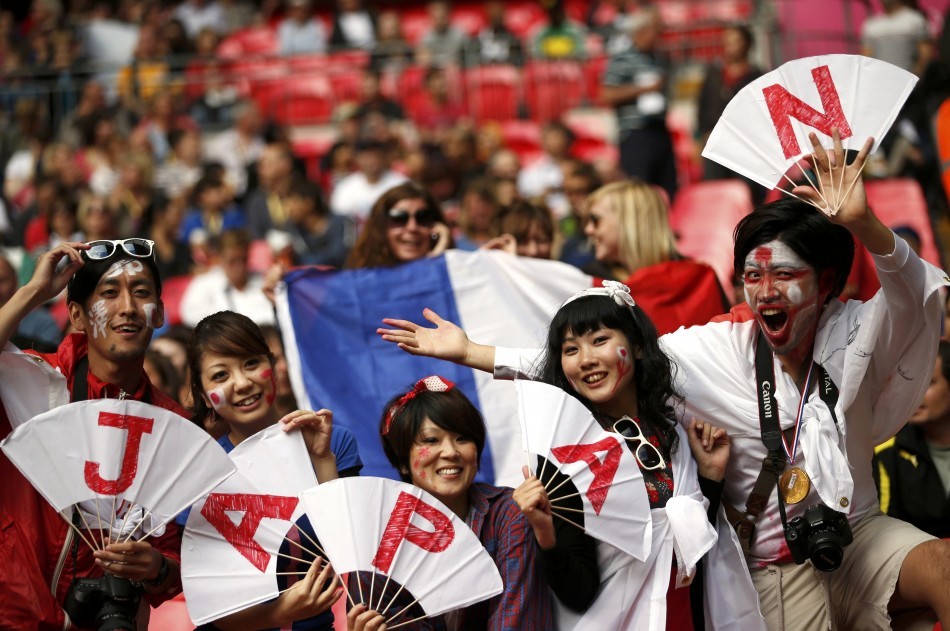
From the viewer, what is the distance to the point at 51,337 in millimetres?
7629

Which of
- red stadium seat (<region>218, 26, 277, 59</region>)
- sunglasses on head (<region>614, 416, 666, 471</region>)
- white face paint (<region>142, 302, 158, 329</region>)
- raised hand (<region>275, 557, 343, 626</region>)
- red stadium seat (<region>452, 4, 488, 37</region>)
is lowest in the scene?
raised hand (<region>275, 557, 343, 626</region>)

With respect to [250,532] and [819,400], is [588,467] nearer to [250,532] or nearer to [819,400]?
[819,400]

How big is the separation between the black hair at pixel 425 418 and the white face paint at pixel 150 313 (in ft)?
3.08

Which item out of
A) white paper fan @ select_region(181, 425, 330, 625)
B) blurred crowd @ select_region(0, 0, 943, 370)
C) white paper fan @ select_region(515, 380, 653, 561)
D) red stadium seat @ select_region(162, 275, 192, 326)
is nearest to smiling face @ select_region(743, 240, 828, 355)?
white paper fan @ select_region(515, 380, 653, 561)

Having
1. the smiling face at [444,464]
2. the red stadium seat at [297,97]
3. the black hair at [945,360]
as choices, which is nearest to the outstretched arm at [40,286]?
the smiling face at [444,464]

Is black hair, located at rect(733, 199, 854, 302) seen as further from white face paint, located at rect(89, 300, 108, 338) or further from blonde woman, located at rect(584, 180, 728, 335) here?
white face paint, located at rect(89, 300, 108, 338)

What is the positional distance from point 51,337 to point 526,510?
4.33 metres

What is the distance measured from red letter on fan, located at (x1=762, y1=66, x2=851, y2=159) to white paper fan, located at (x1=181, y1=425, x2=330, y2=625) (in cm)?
200

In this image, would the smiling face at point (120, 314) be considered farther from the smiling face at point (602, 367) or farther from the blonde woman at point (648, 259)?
the blonde woman at point (648, 259)

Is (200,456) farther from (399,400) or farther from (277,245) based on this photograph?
(277,245)

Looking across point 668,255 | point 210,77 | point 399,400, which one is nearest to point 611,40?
point 210,77

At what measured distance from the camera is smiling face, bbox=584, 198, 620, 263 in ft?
21.5

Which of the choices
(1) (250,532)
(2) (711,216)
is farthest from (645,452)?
(2) (711,216)

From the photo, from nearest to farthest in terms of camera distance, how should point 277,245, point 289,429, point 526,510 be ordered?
1. point 526,510
2. point 289,429
3. point 277,245
